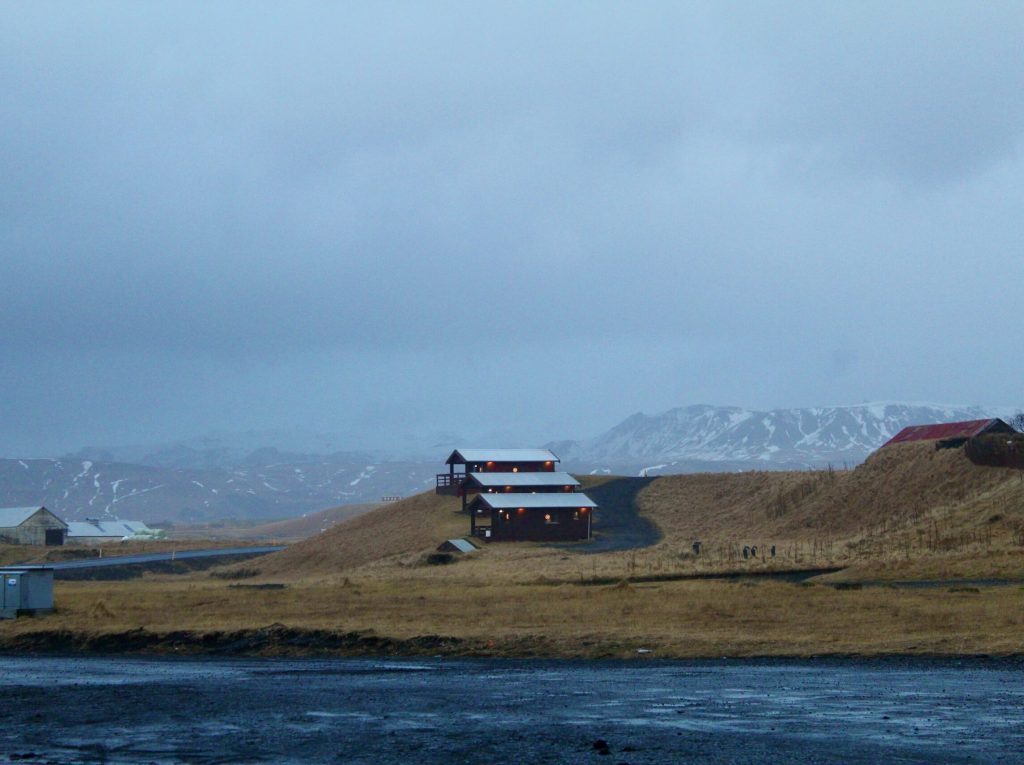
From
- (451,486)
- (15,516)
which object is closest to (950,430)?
(451,486)

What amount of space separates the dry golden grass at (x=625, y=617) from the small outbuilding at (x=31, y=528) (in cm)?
9904

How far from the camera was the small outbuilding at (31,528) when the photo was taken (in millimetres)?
143175

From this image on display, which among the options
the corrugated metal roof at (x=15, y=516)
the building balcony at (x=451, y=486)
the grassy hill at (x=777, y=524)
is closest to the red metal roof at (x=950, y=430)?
the grassy hill at (x=777, y=524)

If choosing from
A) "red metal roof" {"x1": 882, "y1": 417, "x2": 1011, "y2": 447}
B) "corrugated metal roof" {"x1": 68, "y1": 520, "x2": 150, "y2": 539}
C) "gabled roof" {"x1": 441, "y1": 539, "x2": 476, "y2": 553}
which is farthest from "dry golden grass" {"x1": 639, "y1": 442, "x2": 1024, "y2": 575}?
"corrugated metal roof" {"x1": 68, "y1": 520, "x2": 150, "y2": 539}

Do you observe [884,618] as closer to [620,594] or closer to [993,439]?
[620,594]

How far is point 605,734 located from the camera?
60.7 feet

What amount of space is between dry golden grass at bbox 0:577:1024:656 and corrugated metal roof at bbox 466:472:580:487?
53.4m

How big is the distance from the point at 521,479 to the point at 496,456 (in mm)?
7021

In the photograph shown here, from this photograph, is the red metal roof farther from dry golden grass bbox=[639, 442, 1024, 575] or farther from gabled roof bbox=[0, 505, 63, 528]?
gabled roof bbox=[0, 505, 63, 528]

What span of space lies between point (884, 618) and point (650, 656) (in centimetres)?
853

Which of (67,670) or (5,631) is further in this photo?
(5,631)

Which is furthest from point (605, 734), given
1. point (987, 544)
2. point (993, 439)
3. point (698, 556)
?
point (993, 439)

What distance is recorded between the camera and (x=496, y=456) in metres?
113

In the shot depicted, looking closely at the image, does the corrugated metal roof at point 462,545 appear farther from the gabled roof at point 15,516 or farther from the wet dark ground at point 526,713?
the gabled roof at point 15,516
